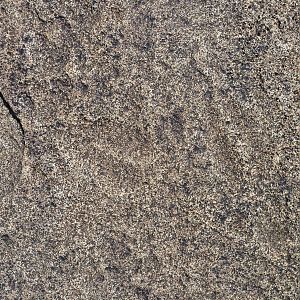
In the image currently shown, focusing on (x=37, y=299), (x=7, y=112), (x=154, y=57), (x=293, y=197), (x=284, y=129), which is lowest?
(x=37, y=299)

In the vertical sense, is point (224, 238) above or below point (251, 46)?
below

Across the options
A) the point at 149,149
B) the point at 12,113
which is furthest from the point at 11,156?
the point at 149,149

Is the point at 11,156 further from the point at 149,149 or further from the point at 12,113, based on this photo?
the point at 149,149

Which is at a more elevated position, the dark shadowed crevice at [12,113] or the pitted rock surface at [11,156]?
the dark shadowed crevice at [12,113]

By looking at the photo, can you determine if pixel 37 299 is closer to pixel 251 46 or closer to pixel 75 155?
pixel 75 155

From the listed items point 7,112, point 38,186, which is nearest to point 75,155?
point 38,186

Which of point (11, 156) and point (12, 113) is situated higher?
point (12, 113)

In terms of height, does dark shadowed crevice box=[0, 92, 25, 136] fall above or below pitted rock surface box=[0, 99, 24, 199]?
above
